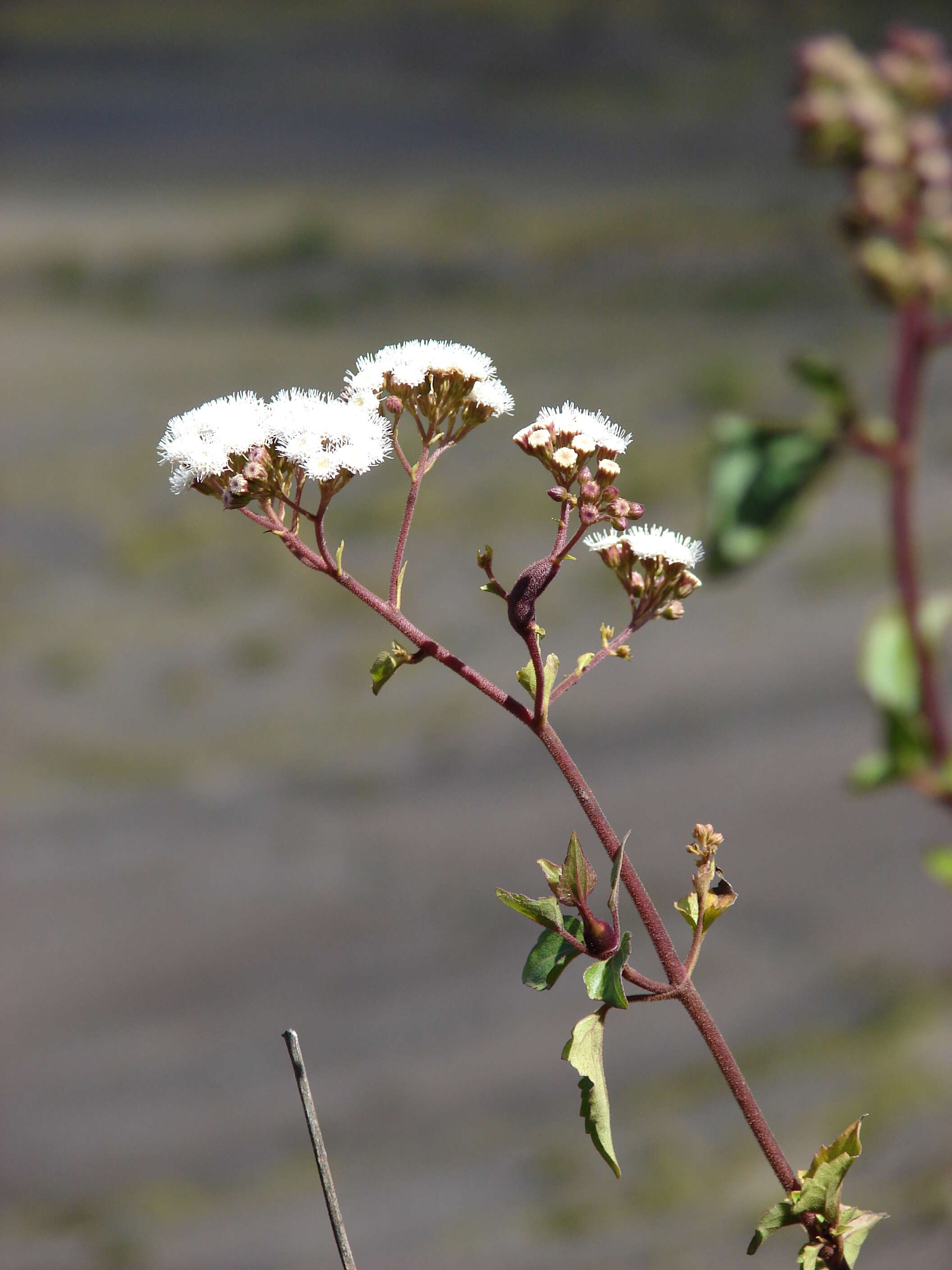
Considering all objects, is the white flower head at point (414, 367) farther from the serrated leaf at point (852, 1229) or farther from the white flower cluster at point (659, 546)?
the serrated leaf at point (852, 1229)

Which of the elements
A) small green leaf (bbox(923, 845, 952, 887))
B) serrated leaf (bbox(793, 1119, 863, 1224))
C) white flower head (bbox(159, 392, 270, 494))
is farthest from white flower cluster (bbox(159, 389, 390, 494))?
small green leaf (bbox(923, 845, 952, 887))

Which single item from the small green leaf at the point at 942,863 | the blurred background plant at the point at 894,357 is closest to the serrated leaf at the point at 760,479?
the blurred background plant at the point at 894,357

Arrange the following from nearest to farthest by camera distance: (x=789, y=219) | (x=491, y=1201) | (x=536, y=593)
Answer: (x=536, y=593) → (x=491, y=1201) → (x=789, y=219)

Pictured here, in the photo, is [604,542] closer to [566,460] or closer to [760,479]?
[566,460]

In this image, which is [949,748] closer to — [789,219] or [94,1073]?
[94,1073]

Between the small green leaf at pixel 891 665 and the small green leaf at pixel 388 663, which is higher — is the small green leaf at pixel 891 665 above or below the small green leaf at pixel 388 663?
above

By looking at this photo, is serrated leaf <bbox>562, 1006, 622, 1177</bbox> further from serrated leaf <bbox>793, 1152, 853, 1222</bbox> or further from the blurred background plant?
the blurred background plant

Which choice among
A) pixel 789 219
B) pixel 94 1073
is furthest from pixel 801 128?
pixel 789 219
